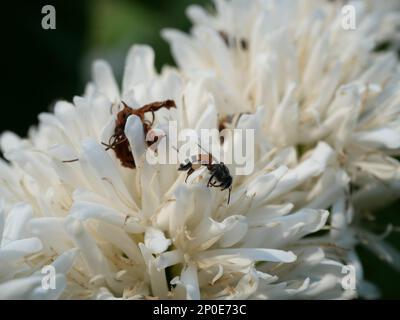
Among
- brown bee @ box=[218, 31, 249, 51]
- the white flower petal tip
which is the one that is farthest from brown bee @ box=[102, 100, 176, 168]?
brown bee @ box=[218, 31, 249, 51]

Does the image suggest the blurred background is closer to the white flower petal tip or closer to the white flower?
the white flower

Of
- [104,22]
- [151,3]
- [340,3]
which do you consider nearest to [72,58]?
[104,22]

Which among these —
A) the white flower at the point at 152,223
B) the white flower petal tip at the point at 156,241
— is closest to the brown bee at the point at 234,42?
the white flower at the point at 152,223

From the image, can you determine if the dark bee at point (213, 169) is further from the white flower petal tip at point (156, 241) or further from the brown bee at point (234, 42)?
the brown bee at point (234, 42)

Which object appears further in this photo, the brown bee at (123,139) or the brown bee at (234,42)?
the brown bee at (234,42)

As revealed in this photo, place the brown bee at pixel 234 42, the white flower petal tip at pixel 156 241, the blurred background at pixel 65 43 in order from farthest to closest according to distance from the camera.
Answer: the blurred background at pixel 65 43
the brown bee at pixel 234 42
the white flower petal tip at pixel 156 241

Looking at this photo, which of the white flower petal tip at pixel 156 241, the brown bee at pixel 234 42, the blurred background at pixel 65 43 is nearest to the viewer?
the white flower petal tip at pixel 156 241

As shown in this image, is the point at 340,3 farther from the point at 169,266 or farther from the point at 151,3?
the point at 151,3
